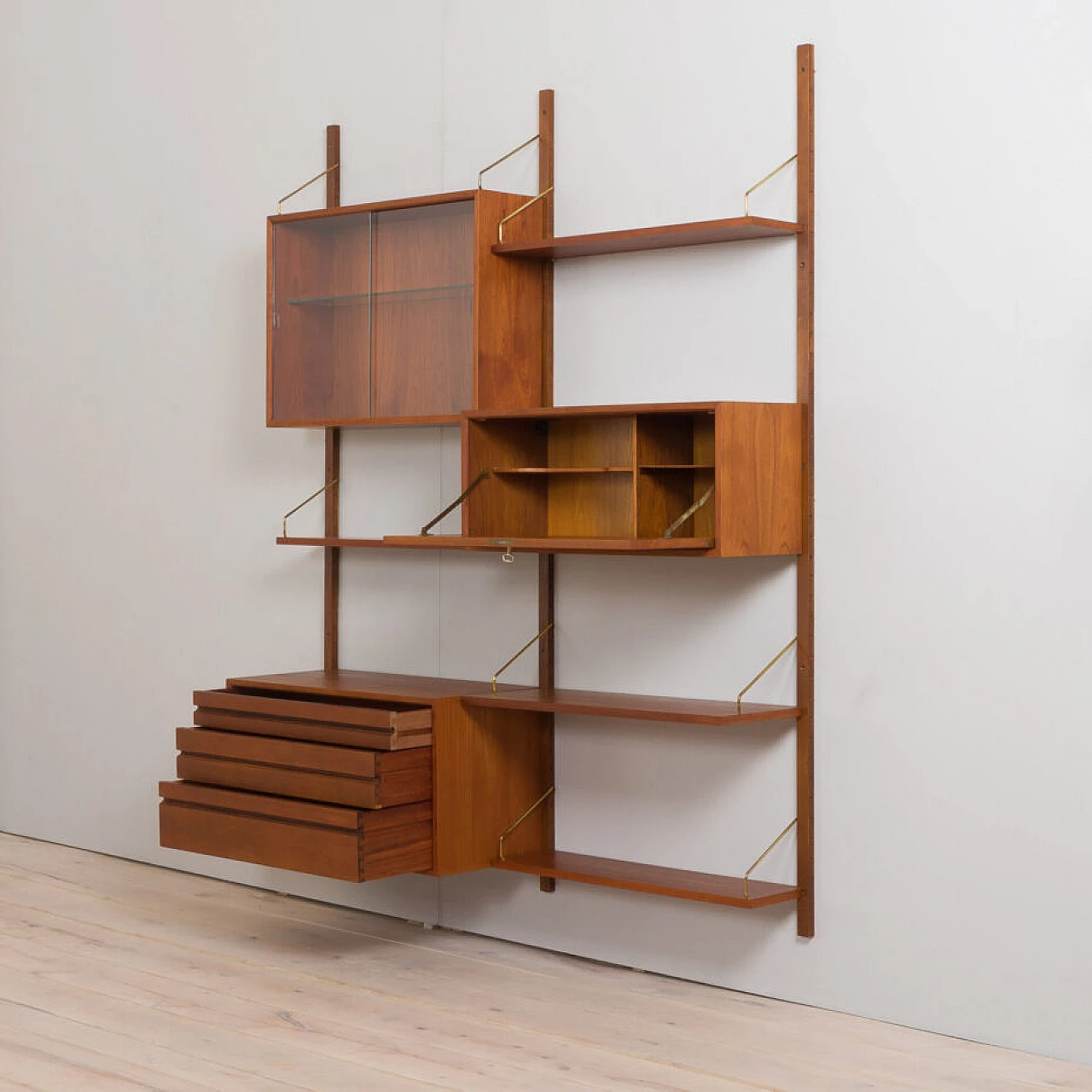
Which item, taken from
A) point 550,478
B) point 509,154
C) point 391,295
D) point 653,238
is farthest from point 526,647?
point 509,154

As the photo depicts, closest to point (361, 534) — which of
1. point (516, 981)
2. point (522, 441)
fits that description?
point (522, 441)

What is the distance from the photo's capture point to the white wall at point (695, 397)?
3.16m

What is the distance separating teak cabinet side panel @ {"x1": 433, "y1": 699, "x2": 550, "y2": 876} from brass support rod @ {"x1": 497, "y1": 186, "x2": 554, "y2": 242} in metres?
1.11

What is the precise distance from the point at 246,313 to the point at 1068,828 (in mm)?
2715

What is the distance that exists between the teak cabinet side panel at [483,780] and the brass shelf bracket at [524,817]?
0.01 m

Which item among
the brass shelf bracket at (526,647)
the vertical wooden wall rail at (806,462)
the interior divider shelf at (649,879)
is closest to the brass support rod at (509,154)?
the vertical wooden wall rail at (806,462)

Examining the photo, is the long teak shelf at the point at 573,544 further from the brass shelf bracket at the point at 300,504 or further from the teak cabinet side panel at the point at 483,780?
the brass shelf bracket at the point at 300,504

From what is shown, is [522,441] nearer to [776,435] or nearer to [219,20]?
[776,435]

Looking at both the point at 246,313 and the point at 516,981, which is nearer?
the point at 516,981

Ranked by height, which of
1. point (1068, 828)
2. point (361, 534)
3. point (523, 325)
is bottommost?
point (1068, 828)

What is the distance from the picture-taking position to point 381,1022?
338cm

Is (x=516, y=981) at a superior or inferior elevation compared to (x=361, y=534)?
inferior

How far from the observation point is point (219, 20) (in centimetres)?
466

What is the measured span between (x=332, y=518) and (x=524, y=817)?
105 cm
